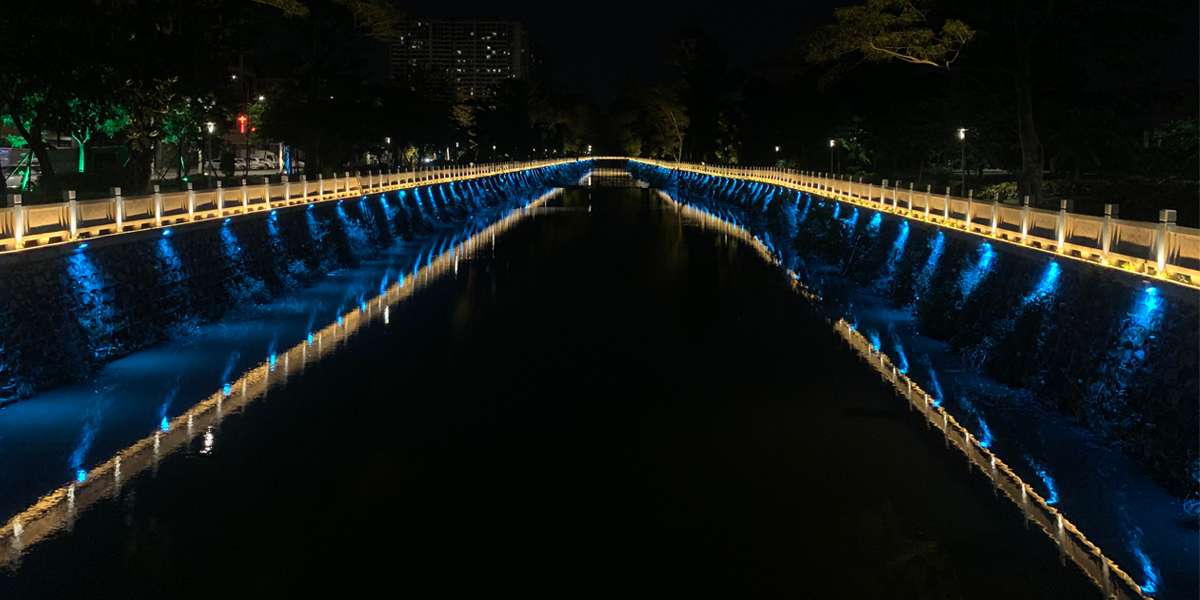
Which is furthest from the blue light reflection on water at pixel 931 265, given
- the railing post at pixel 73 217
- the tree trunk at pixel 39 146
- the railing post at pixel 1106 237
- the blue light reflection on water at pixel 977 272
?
the tree trunk at pixel 39 146

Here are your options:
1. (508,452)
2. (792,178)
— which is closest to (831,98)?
(792,178)

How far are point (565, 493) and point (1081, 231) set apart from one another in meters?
9.71

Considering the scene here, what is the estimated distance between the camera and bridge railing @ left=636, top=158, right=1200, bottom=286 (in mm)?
13422

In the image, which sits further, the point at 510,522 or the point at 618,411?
the point at 618,411

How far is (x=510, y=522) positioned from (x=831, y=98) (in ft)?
227

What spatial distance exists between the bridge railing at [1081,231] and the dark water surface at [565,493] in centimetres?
343

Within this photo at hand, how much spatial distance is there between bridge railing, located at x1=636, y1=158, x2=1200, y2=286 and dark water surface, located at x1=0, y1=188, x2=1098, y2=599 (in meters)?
3.43

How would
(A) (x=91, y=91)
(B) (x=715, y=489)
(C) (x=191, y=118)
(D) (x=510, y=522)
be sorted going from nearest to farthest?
(D) (x=510, y=522) → (B) (x=715, y=489) → (A) (x=91, y=91) → (C) (x=191, y=118)

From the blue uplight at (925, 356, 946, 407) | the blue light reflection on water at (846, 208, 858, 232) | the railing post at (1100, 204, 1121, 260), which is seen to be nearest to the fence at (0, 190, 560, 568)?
the blue uplight at (925, 356, 946, 407)

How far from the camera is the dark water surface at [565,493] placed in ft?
29.7

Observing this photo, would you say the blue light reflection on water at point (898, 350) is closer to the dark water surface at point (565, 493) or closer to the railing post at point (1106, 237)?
the dark water surface at point (565, 493)

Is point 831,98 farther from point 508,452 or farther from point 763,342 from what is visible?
point 508,452

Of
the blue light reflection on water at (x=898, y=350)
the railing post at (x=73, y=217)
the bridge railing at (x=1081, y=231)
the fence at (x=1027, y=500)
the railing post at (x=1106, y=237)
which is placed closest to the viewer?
the fence at (x=1027, y=500)

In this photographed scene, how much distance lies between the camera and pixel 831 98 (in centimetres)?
7600
